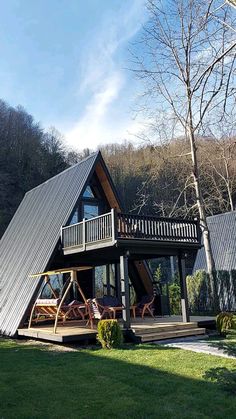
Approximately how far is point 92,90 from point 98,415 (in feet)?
33.4

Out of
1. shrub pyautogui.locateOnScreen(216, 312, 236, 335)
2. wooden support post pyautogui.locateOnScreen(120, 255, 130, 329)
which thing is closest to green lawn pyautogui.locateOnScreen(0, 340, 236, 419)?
wooden support post pyautogui.locateOnScreen(120, 255, 130, 329)

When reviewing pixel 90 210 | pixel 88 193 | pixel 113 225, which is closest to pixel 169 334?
pixel 113 225

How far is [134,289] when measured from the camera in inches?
569

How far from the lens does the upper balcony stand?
1002 centimetres

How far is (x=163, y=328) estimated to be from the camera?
9.98 m

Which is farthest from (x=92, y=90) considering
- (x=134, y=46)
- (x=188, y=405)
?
(x=188, y=405)

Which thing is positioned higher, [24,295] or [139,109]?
[139,109]

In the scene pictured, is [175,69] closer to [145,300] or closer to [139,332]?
[145,300]

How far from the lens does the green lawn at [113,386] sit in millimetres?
4355

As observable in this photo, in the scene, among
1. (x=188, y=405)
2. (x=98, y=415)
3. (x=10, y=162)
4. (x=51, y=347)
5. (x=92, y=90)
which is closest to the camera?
(x=98, y=415)

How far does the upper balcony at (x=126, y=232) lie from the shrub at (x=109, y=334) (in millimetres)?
2030

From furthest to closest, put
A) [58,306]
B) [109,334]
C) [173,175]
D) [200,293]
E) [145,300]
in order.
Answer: [173,175] → [200,293] → [145,300] → [58,306] → [109,334]

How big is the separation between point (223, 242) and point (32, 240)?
36.5ft

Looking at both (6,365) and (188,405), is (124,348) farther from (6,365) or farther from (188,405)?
(188,405)
